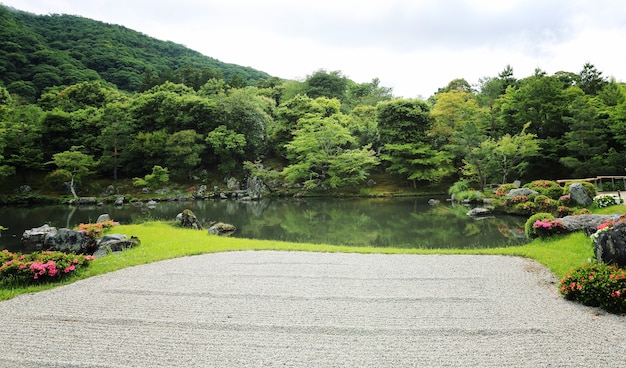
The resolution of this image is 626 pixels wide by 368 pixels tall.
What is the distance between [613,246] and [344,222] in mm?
10593

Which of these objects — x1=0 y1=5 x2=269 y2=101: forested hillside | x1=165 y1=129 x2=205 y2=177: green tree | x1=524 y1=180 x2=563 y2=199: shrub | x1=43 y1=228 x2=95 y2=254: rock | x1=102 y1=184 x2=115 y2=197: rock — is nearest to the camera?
x1=43 y1=228 x2=95 y2=254: rock

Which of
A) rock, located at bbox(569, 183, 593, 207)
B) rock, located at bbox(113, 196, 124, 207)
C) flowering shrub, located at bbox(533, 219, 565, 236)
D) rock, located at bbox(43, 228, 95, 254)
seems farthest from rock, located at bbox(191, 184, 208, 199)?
flowering shrub, located at bbox(533, 219, 565, 236)

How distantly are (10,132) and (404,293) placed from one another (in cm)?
3416

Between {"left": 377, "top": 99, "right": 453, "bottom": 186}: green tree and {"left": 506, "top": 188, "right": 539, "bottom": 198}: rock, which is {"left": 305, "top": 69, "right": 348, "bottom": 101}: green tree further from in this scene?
{"left": 506, "top": 188, "right": 539, "bottom": 198}: rock

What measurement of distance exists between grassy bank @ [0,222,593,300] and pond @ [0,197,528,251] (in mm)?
1752

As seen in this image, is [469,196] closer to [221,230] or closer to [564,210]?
[564,210]

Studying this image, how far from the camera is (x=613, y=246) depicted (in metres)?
5.52

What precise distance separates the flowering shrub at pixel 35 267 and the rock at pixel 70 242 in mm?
3240

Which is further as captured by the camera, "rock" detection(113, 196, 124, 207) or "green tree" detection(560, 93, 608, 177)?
"rock" detection(113, 196, 124, 207)

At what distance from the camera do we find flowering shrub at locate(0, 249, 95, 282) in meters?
6.23

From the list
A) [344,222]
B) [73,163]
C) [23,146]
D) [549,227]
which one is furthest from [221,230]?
[23,146]

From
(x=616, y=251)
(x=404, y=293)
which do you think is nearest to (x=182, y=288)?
(x=404, y=293)

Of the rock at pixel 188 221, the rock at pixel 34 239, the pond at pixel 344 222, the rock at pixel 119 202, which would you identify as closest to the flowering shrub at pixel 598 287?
the pond at pixel 344 222

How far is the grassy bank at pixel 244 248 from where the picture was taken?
658cm
